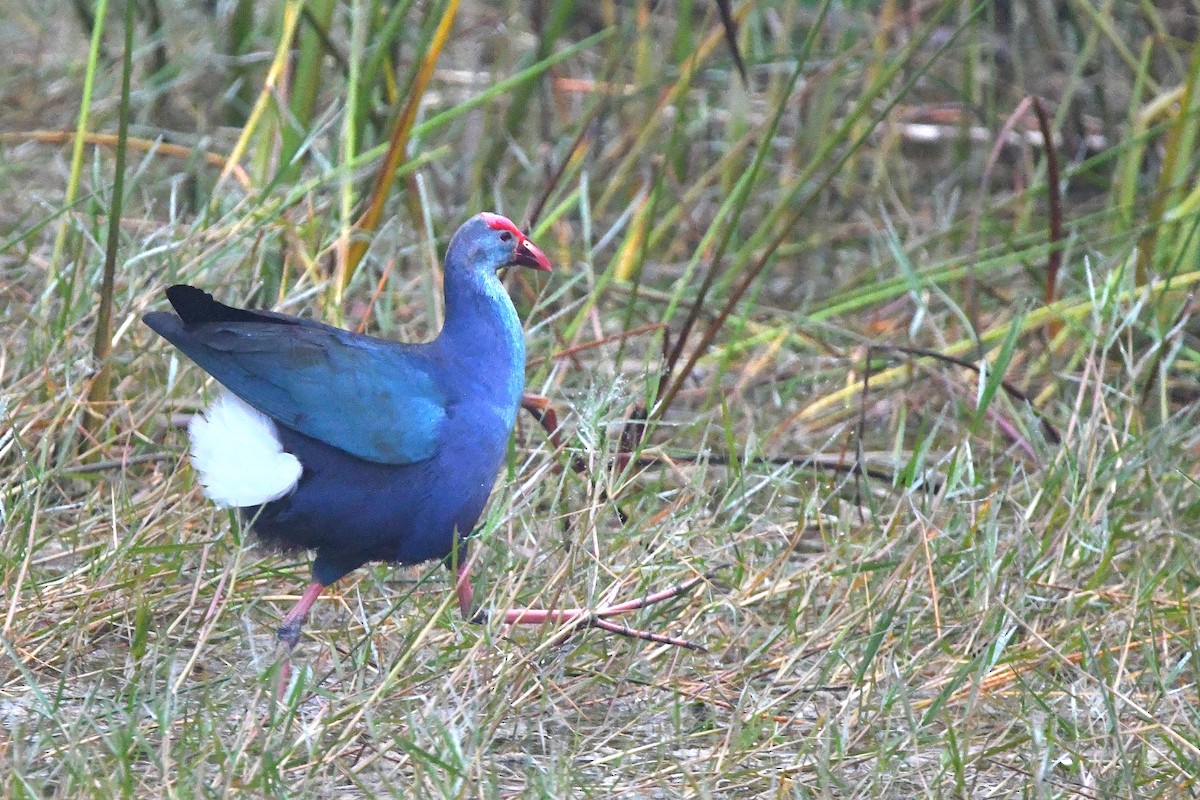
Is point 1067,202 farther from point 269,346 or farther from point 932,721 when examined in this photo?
point 269,346

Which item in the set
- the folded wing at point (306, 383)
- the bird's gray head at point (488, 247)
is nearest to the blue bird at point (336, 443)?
the folded wing at point (306, 383)

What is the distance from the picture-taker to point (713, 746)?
182 cm

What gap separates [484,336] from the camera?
206cm

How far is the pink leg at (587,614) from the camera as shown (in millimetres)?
1882

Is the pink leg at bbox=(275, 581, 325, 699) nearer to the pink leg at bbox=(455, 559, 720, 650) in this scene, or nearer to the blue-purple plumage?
the blue-purple plumage

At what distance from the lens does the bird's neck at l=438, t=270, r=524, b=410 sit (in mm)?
2023

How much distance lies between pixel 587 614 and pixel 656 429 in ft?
2.66

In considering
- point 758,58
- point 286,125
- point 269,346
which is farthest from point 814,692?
point 758,58

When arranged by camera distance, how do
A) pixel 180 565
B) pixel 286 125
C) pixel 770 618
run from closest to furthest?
pixel 180 565, pixel 770 618, pixel 286 125

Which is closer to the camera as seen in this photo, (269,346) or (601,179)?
(269,346)

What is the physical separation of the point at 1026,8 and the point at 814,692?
105 inches

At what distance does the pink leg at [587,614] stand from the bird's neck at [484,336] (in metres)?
0.23

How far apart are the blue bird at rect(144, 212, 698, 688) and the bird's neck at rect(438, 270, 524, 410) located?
0.09ft

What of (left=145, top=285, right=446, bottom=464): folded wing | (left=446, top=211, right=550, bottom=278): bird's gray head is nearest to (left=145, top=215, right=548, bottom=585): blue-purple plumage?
(left=145, top=285, right=446, bottom=464): folded wing
